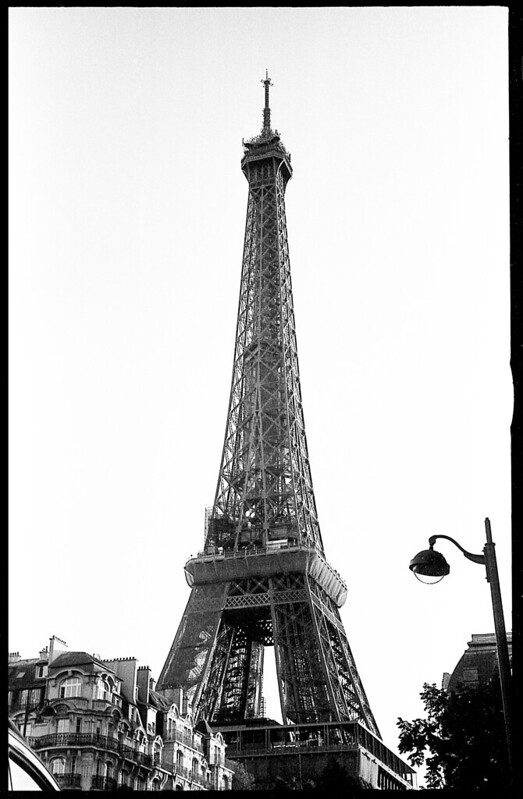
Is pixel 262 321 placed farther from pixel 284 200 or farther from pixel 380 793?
pixel 380 793

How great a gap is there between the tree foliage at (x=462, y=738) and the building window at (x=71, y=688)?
87.3 ft

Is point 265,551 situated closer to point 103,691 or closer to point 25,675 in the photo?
point 25,675

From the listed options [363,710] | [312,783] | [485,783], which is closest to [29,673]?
[312,783]

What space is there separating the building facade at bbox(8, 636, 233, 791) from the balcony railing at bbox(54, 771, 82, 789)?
45mm

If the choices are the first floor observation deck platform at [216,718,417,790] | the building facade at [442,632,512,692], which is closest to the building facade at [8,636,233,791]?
the first floor observation deck platform at [216,718,417,790]

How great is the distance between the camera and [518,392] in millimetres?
6191

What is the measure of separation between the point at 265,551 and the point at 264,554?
643 millimetres

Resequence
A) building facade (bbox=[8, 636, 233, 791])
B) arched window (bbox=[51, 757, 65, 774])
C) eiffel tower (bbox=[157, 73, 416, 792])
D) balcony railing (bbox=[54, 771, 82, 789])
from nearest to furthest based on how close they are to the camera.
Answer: balcony railing (bbox=[54, 771, 82, 789]) → arched window (bbox=[51, 757, 65, 774]) → building facade (bbox=[8, 636, 233, 791]) → eiffel tower (bbox=[157, 73, 416, 792])

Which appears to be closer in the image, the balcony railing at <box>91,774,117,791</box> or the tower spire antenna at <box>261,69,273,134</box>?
the balcony railing at <box>91,774,117,791</box>

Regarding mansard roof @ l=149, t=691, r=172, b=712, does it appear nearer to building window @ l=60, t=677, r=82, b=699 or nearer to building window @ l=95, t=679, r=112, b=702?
building window @ l=95, t=679, r=112, b=702

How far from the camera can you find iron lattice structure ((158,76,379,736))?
6981 centimetres

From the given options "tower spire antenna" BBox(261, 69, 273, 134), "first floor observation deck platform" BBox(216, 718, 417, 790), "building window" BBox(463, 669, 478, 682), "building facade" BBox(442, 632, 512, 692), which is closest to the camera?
"building facade" BBox(442, 632, 512, 692)

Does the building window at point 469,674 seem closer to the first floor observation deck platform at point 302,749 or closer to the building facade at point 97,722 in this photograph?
the first floor observation deck platform at point 302,749

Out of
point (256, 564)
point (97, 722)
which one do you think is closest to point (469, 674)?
point (97, 722)
